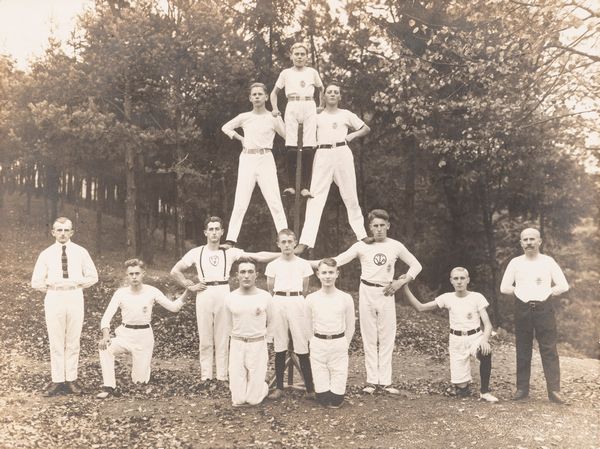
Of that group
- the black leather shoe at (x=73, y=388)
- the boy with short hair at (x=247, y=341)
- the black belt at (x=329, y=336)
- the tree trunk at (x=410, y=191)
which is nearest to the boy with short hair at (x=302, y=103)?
the boy with short hair at (x=247, y=341)

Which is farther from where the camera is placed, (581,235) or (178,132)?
(581,235)

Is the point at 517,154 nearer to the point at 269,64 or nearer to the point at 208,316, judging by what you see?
the point at 269,64

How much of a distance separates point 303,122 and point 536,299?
158 inches

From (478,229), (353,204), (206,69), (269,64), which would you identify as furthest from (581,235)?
(353,204)

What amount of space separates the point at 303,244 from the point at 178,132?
13.8 metres

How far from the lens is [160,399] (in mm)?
7918

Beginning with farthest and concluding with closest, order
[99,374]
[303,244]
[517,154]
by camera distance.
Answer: [517,154] → [99,374] → [303,244]

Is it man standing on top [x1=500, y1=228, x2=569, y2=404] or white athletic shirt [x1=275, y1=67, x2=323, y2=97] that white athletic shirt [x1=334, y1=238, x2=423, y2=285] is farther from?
white athletic shirt [x1=275, y1=67, x2=323, y2=97]


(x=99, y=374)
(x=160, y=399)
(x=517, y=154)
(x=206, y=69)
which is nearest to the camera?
(x=160, y=399)

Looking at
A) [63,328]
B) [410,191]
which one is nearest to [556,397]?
[63,328]

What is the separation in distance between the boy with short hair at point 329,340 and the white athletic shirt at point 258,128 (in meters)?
2.27

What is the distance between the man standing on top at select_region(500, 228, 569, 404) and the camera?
7.82 meters

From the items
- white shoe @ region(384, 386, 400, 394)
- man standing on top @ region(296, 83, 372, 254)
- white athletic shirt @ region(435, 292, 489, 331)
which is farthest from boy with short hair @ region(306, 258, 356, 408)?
white athletic shirt @ region(435, 292, 489, 331)

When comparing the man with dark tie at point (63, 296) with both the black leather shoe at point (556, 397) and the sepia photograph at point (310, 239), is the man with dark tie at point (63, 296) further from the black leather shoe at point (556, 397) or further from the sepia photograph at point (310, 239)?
the black leather shoe at point (556, 397)
